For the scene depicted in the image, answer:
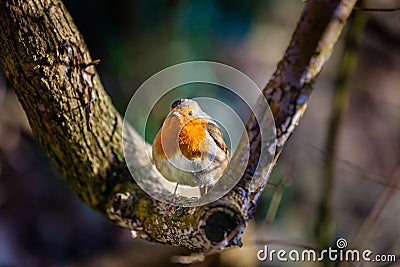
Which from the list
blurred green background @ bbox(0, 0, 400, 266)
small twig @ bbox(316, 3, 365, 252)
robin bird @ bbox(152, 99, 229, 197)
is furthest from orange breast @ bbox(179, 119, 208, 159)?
blurred green background @ bbox(0, 0, 400, 266)

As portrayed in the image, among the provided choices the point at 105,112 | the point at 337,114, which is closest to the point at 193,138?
the point at 105,112

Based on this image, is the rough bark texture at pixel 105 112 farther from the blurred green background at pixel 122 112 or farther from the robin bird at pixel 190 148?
the blurred green background at pixel 122 112

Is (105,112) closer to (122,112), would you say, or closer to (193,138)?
(193,138)

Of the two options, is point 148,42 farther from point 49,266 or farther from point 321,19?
point 321,19

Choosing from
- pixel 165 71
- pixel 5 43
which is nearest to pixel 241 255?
pixel 165 71

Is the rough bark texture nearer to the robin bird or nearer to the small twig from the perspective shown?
the robin bird

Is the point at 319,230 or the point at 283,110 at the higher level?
the point at 319,230
